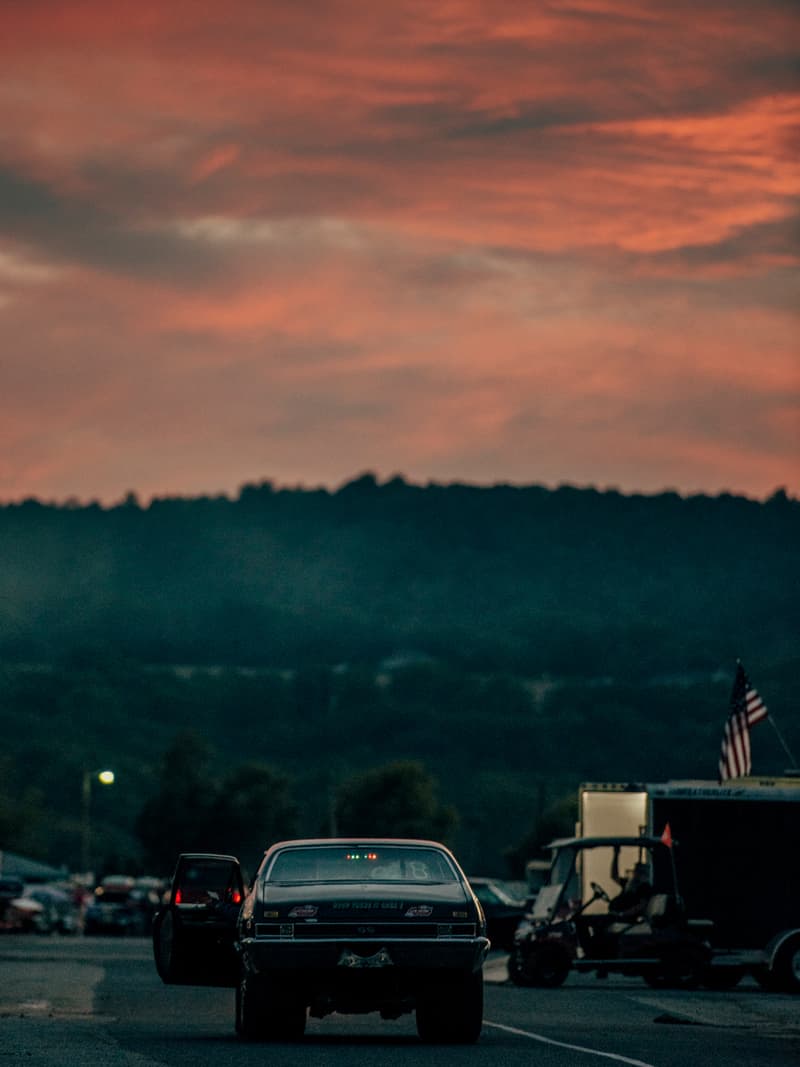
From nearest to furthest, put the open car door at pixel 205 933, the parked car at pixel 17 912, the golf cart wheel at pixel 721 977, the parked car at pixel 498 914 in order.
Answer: the open car door at pixel 205 933, the golf cart wheel at pixel 721 977, the parked car at pixel 498 914, the parked car at pixel 17 912

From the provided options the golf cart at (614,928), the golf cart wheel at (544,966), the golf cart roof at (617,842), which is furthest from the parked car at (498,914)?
the golf cart roof at (617,842)

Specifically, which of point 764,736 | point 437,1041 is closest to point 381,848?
point 437,1041

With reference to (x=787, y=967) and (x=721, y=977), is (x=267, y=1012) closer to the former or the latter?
(x=787, y=967)

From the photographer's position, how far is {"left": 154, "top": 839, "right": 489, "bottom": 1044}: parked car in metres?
18.9

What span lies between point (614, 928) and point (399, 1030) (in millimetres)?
10500

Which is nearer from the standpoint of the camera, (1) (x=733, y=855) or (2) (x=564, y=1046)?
(2) (x=564, y=1046)

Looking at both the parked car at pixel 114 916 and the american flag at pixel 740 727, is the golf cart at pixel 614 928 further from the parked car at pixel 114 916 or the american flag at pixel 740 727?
the parked car at pixel 114 916

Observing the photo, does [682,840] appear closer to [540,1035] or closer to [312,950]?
[540,1035]

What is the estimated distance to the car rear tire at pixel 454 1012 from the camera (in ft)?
64.1

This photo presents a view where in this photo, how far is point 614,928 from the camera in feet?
106

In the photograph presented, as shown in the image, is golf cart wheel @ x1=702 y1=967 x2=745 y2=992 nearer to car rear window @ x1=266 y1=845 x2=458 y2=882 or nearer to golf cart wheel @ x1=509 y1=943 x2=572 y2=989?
golf cart wheel @ x1=509 y1=943 x2=572 y2=989

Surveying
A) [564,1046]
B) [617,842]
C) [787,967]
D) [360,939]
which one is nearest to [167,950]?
[360,939]

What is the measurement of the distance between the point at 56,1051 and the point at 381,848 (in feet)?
11.4

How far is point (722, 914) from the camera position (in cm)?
3447
